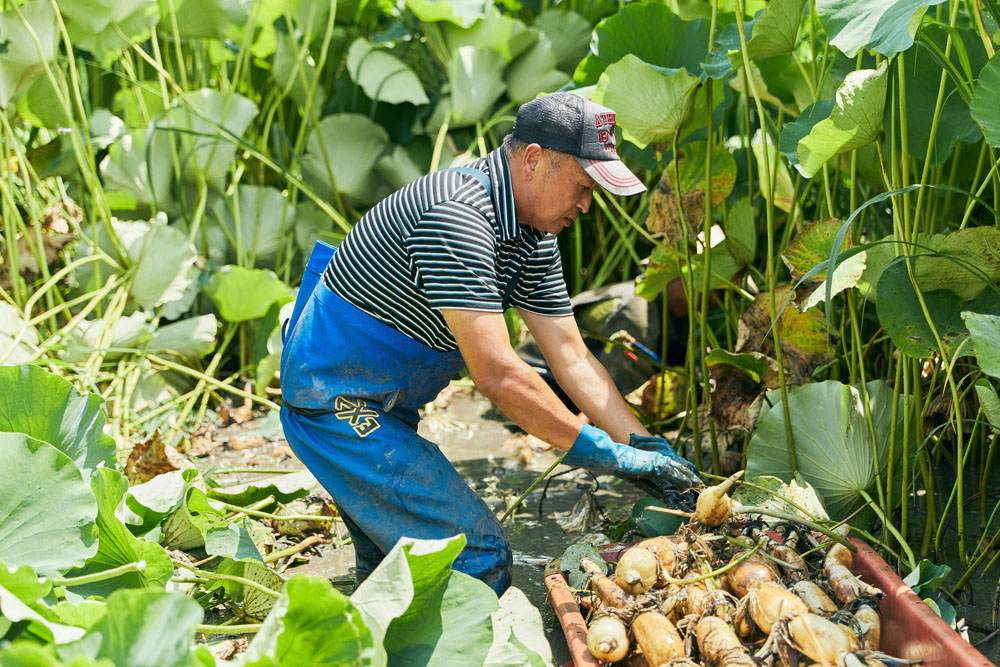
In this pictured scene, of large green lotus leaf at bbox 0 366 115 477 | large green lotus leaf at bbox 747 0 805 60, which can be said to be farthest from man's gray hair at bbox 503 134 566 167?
large green lotus leaf at bbox 0 366 115 477

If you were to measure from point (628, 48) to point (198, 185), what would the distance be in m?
1.93

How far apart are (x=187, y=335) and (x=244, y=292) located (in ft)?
0.84

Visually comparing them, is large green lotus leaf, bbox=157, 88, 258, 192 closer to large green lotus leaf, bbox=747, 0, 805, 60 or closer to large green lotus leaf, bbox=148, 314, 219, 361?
large green lotus leaf, bbox=148, 314, 219, 361

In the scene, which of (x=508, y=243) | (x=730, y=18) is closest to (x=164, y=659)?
(x=508, y=243)

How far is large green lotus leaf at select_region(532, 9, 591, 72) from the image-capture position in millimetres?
3656

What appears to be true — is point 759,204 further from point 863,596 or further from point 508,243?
point 863,596

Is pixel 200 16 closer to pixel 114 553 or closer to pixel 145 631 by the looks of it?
pixel 114 553

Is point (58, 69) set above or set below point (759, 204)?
above

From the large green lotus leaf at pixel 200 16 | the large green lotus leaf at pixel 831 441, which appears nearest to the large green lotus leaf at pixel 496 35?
the large green lotus leaf at pixel 200 16

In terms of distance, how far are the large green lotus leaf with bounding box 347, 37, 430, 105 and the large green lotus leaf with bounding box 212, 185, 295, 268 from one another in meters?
0.57

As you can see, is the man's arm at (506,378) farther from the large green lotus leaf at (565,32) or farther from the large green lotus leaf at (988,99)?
the large green lotus leaf at (565,32)

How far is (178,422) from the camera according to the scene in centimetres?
307

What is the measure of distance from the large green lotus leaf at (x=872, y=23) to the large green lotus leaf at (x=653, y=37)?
0.73m

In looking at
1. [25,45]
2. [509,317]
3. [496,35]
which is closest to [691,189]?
[509,317]
